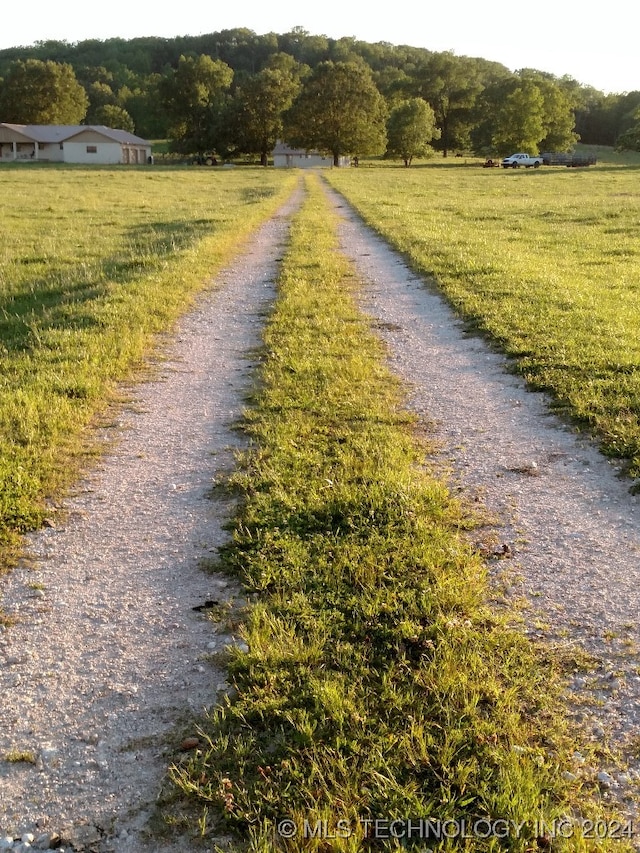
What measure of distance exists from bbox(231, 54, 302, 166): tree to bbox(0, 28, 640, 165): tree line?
0.14 metres

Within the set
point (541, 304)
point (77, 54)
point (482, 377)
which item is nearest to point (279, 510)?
point (482, 377)

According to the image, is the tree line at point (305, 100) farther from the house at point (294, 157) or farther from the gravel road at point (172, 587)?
the gravel road at point (172, 587)

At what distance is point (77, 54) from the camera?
484ft

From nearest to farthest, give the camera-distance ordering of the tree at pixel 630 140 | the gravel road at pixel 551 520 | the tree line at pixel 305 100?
1. the gravel road at pixel 551 520
2. the tree line at pixel 305 100
3. the tree at pixel 630 140

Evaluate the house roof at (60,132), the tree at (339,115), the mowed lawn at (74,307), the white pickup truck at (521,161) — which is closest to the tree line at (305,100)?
the tree at (339,115)

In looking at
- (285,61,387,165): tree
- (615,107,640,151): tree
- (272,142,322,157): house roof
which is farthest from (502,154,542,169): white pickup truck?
(272,142,322,157): house roof

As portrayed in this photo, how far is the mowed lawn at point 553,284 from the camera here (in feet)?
22.5

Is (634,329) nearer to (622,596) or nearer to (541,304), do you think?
(541,304)

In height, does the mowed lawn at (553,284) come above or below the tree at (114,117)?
below

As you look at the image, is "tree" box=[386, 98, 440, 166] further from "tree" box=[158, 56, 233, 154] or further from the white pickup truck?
"tree" box=[158, 56, 233, 154]

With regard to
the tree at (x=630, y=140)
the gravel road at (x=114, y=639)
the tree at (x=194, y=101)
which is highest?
the tree at (x=194, y=101)

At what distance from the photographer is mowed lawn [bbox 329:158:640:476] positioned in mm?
6859

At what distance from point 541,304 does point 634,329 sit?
1.82 metres

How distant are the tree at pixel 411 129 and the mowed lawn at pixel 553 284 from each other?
58.0 meters
